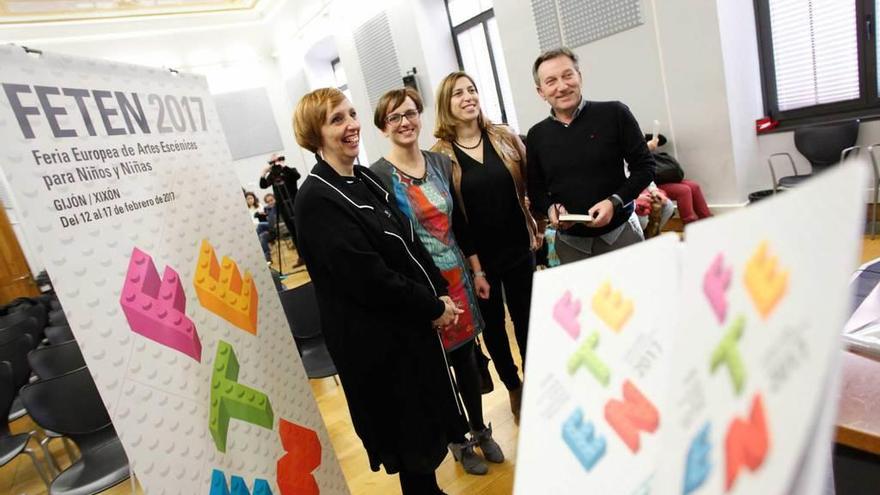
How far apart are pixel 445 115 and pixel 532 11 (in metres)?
3.31

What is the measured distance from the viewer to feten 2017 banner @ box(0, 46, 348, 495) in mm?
1034

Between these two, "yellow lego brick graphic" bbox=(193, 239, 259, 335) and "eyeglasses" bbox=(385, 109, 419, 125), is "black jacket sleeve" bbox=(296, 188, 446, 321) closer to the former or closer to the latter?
"yellow lego brick graphic" bbox=(193, 239, 259, 335)

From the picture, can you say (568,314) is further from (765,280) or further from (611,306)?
(765,280)

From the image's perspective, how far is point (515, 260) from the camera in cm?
193

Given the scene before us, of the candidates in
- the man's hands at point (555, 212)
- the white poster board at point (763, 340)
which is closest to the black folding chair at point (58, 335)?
the man's hands at point (555, 212)

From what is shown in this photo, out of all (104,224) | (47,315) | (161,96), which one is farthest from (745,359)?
(47,315)

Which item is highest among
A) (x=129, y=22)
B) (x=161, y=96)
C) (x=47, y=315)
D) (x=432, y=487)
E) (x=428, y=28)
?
(x=129, y=22)

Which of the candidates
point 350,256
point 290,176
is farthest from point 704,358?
point 290,176

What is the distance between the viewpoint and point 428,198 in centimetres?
169

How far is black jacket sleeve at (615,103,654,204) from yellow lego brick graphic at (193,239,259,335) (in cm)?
132

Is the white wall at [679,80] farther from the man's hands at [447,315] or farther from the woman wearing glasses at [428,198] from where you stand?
the man's hands at [447,315]

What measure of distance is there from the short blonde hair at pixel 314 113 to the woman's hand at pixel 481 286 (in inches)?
31.7

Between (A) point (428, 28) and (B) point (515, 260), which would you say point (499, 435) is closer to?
(B) point (515, 260)

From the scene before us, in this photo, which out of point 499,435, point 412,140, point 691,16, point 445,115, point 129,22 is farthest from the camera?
point 129,22
